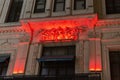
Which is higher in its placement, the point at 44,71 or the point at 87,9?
the point at 87,9

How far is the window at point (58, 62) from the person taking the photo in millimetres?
11581

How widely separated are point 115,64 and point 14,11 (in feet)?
24.3

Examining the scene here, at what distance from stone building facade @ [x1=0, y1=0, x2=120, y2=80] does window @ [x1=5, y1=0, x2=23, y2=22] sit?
2.24 feet

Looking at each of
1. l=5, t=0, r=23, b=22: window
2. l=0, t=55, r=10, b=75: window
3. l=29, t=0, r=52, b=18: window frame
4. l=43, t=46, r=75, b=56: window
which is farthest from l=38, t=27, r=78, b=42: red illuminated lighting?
l=5, t=0, r=23, b=22: window

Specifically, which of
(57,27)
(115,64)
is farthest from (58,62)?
(115,64)

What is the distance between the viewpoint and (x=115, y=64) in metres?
11.6

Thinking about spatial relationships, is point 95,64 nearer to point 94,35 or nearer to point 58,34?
point 94,35

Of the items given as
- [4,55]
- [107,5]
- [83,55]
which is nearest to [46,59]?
[83,55]

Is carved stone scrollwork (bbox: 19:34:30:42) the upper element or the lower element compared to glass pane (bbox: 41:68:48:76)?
upper

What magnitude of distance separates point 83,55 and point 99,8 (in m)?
3.28

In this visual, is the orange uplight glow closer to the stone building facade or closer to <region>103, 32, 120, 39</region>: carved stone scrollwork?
the stone building facade

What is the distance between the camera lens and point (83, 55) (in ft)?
38.7

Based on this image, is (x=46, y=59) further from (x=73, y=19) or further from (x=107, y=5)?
(x=107, y=5)

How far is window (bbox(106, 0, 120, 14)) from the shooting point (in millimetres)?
13242
